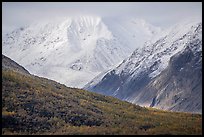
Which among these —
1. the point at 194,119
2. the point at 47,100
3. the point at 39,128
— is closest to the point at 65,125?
the point at 39,128

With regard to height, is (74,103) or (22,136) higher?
(22,136)

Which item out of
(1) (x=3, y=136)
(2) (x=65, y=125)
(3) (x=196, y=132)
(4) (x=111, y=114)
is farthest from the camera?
(4) (x=111, y=114)

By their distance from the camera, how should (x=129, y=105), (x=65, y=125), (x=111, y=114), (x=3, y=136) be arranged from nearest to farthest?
(x=3, y=136) < (x=65, y=125) < (x=111, y=114) < (x=129, y=105)

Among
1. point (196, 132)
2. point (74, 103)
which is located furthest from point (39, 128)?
point (196, 132)

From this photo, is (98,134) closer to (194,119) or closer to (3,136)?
(3,136)

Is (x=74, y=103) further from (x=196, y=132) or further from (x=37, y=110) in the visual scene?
(x=196, y=132)

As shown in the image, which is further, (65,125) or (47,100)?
(47,100)
